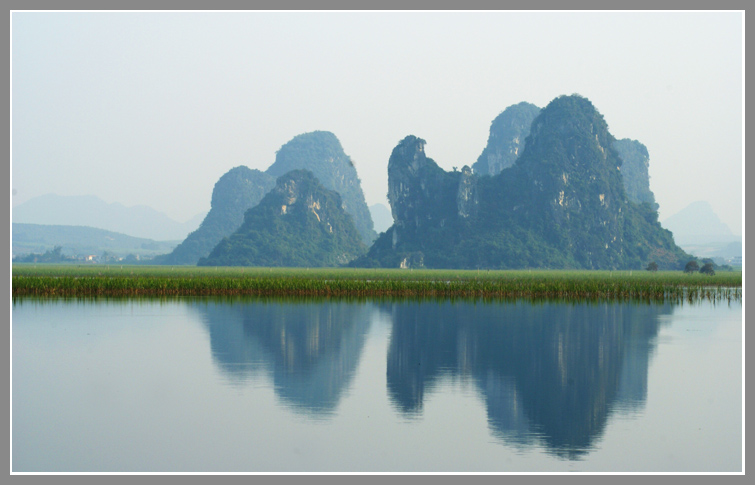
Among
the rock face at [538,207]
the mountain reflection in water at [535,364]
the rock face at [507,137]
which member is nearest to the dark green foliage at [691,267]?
the rock face at [538,207]

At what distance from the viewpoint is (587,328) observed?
26766mm

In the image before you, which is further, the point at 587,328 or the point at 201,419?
the point at 587,328

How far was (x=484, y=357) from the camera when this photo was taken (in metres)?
19.7

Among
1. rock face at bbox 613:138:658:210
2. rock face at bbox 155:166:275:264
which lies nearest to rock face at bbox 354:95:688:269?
rock face at bbox 613:138:658:210

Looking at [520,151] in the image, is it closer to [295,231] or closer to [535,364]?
[295,231]

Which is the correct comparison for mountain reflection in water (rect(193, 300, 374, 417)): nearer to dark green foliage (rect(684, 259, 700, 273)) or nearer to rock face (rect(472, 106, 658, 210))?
dark green foliage (rect(684, 259, 700, 273))

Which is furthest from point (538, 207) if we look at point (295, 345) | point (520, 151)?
point (295, 345)

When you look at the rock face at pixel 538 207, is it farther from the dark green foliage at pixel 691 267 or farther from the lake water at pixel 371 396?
the lake water at pixel 371 396

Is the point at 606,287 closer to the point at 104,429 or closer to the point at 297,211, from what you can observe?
the point at 104,429

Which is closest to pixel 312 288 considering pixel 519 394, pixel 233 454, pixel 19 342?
pixel 19 342

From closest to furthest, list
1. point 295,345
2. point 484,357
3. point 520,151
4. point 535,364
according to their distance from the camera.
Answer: point 535,364, point 484,357, point 295,345, point 520,151

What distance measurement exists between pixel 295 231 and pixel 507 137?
51452mm

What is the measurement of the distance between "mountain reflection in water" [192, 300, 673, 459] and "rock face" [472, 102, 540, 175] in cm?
13815

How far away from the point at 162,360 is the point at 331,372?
430 centimetres
